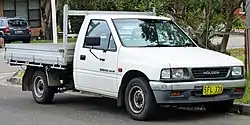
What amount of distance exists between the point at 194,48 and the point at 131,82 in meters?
1.52

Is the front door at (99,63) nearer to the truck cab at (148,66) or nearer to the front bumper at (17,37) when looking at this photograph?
the truck cab at (148,66)

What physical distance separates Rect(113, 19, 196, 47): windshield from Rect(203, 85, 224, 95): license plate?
1.41 metres

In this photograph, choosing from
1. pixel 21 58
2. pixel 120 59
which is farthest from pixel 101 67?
pixel 21 58

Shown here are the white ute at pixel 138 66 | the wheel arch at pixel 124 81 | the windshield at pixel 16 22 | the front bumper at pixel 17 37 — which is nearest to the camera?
the white ute at pixel 138 66

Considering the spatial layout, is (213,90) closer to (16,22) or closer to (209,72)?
(209,72)

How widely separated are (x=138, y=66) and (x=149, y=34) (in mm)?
1232

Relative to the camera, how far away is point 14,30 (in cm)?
3481

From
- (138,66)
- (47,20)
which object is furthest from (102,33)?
(47,20)

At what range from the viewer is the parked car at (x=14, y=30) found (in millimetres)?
34375

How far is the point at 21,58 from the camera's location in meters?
12.4

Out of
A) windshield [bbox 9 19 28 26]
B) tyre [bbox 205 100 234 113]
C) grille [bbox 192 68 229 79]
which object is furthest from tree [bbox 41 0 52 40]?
grille [bbox 192 68 229 79]

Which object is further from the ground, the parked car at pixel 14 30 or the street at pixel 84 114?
the parked car at pixel 14 30

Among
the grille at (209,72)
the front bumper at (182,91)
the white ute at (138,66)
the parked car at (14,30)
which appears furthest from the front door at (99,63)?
the parked car at (14,30)

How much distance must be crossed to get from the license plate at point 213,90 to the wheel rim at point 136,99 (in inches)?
40.2
